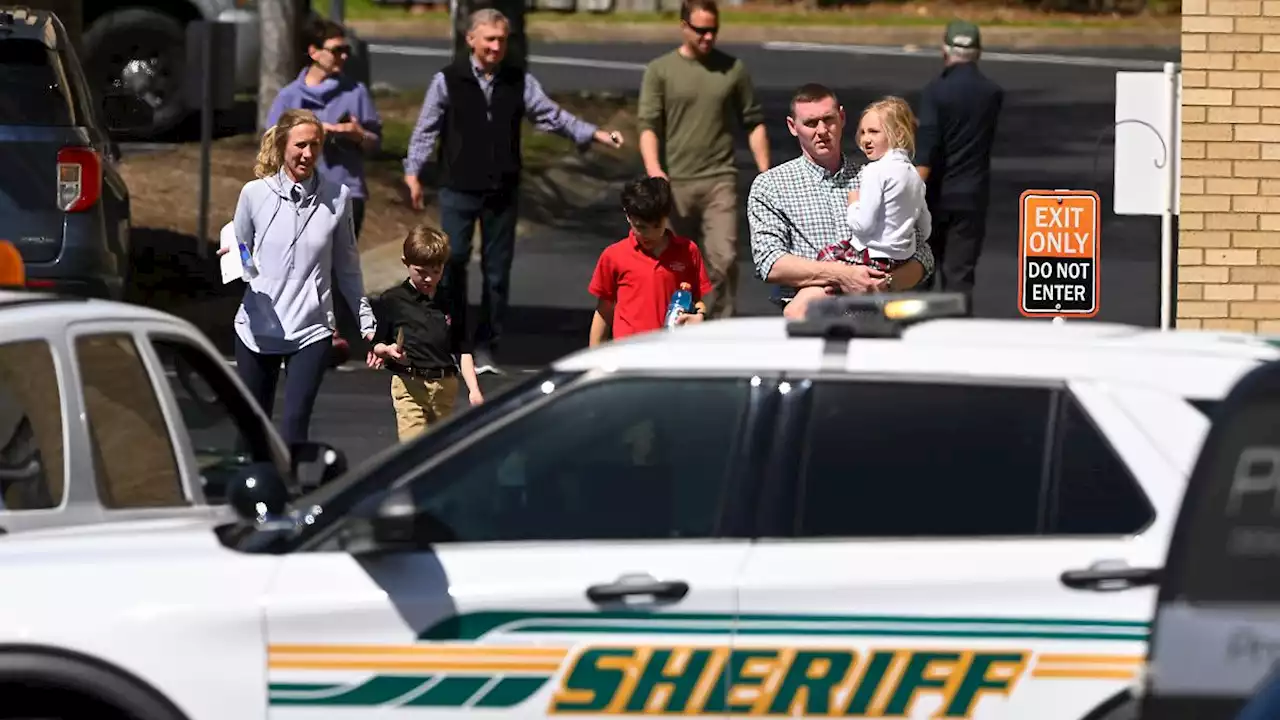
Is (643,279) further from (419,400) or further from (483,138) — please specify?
(483,138)

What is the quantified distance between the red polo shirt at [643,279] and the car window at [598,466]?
3992 mm

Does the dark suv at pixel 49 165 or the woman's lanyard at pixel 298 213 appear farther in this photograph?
the dark suv at pixel 49 165

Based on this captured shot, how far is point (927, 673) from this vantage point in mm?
5332

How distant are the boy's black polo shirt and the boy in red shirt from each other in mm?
569

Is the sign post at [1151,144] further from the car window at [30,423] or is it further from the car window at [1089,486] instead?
the car window at [1089,486]

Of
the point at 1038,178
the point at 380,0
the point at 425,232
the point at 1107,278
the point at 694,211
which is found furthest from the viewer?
the point at 380,0

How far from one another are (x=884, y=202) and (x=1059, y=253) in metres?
2.47

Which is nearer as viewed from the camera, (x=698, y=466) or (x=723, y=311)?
(x=698, y=466)

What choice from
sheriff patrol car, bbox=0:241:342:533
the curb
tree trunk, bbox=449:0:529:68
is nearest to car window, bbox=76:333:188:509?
sheriff patrol car, bbox=0:241:342:533

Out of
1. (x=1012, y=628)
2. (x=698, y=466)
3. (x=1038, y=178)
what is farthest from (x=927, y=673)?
(x=1038, y=178)

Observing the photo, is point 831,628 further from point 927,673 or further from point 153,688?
point 153,688

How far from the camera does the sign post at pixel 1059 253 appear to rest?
11.5 m

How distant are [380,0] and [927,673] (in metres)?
39.0

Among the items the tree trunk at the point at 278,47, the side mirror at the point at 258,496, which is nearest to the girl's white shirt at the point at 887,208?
the side mirror at the point at 258,496
